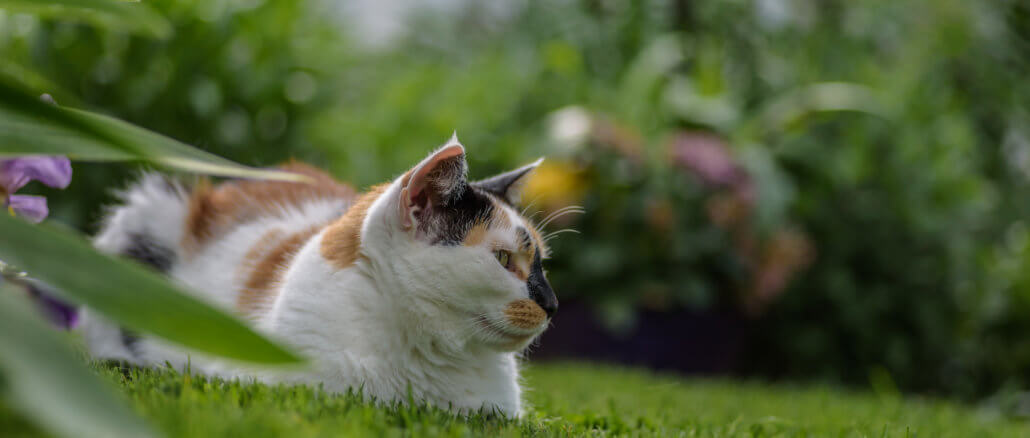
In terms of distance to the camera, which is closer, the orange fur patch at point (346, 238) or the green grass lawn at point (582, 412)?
the green grass lawn at point (582, 412)

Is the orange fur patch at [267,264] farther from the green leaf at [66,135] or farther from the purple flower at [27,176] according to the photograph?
the green leaf at [66,135]

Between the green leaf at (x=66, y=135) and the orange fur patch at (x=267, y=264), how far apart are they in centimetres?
66

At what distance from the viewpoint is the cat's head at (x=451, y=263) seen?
55.7 inches

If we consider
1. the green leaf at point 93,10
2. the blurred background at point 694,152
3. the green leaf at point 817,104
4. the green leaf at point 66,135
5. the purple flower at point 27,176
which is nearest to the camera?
the green leaf at point 66,135

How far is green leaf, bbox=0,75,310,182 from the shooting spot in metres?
0.88

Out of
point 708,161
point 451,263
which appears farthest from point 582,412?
point 708,161

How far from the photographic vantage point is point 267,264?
1713 millimetres

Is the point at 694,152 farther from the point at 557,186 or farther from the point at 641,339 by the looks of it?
the point at 641,339

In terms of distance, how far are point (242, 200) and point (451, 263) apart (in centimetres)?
86

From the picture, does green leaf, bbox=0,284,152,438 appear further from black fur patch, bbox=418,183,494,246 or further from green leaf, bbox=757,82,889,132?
green leaf, bbox=757,82,889,132

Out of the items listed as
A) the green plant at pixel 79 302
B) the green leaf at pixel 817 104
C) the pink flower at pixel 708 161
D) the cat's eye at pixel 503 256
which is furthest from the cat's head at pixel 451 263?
the green leaf at pixel 817 104

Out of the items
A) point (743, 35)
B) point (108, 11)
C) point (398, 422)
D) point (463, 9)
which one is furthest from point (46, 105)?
point (463, 9)

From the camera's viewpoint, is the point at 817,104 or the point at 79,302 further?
the point at 817,104

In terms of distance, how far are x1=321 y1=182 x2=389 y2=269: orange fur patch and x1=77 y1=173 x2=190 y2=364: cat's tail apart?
59cm
